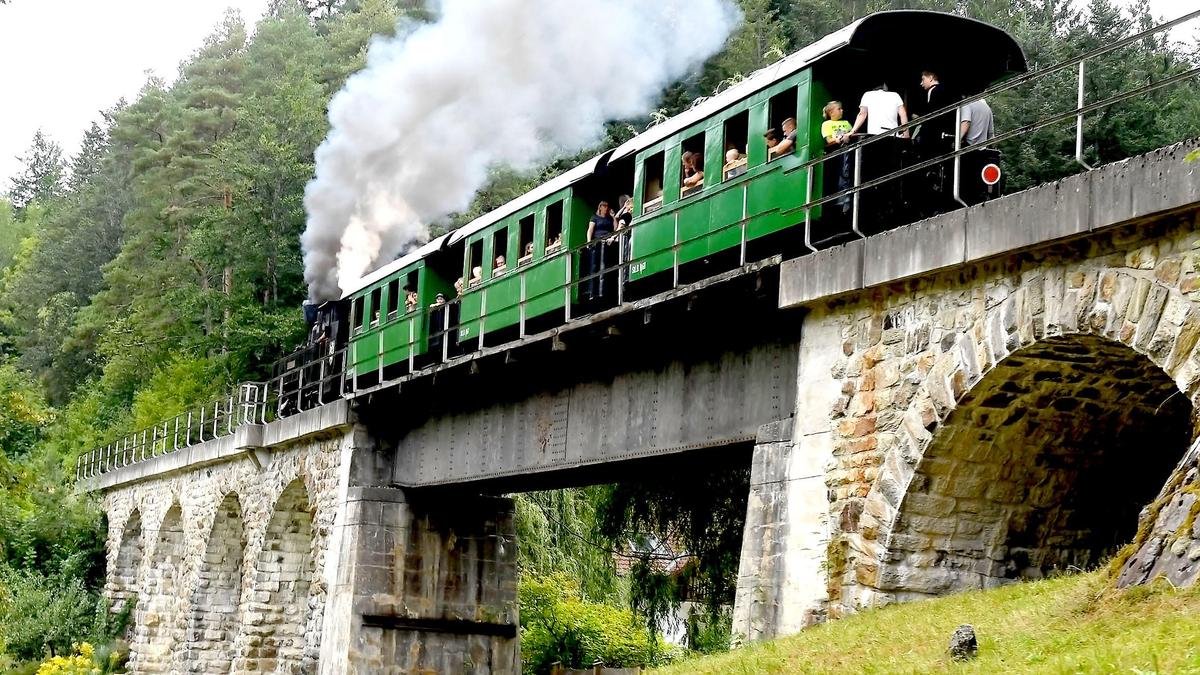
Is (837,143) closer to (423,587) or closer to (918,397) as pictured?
(918,397)

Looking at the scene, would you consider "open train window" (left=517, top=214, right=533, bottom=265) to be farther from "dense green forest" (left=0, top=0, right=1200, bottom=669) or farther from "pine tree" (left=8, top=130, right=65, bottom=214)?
"pine tree" (left=8, top=130, right=65, bottom=214)

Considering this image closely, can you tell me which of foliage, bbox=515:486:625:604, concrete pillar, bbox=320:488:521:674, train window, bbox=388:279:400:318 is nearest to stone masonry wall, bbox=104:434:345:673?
concrete pillar, bbox=320:488:521:674

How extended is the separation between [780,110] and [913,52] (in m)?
1.35

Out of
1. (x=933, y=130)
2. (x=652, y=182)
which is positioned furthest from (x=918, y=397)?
(x=652, y=182)

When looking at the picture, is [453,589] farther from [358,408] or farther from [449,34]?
[449,34]

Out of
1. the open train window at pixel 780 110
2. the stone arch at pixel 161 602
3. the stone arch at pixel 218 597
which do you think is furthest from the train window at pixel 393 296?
the stone arch at pixel 161 602

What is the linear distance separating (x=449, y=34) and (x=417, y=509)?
981 centimetres

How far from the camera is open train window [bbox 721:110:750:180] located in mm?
13594

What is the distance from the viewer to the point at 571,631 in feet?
84.0

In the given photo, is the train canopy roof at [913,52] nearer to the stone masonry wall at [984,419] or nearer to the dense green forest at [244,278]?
the stone masonry wall at [984,419]

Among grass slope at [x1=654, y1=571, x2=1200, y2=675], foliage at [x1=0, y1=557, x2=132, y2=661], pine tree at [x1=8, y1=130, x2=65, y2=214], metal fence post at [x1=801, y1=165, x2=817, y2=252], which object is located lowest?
foliage at [x1=0, y1=557, x2=132, y2=661]

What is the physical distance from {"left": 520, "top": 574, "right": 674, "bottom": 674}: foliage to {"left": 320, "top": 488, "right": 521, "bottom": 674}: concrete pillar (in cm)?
280

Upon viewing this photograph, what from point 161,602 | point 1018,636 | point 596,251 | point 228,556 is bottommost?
point 161,602

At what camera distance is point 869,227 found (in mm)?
12594
